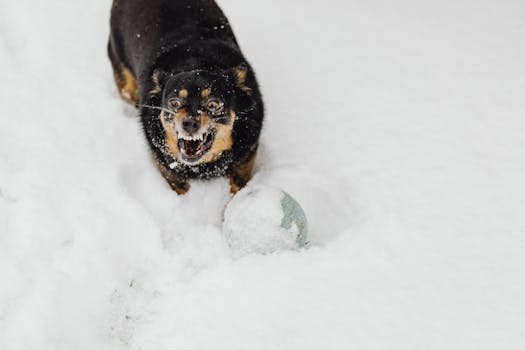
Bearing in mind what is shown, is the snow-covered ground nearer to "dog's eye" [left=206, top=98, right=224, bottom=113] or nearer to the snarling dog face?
the snarling dog face

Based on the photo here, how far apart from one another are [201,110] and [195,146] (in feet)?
0.84

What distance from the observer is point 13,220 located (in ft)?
10.1

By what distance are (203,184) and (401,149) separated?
1.33m

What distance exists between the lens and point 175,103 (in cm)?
298

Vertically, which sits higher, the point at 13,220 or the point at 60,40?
the point at 60,40

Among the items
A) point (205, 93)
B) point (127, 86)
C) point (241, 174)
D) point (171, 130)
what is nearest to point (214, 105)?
point (205, 93)

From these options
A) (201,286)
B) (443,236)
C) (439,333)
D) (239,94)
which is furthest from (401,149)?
(201,286)

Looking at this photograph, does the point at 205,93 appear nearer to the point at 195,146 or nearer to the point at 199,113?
the point at 199,113

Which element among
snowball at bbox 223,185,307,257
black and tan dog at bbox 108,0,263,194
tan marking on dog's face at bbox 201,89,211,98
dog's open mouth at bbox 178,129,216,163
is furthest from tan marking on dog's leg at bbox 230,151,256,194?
tan marking on dog's face at bbox 201,89,211,98

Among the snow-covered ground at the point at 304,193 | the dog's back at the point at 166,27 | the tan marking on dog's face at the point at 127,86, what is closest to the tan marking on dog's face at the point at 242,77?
the dog's back at the point at 166,27

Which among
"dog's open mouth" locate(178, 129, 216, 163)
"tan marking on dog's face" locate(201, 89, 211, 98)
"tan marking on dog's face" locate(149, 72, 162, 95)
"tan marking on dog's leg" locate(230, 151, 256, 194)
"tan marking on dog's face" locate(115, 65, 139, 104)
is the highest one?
"tan marking on dog's face" locate(201, 89, 211, 98)

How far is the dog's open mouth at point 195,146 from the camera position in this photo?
3047 mm

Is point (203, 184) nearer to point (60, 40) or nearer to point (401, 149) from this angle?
point (401, 149)

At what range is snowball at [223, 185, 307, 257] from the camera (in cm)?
282
